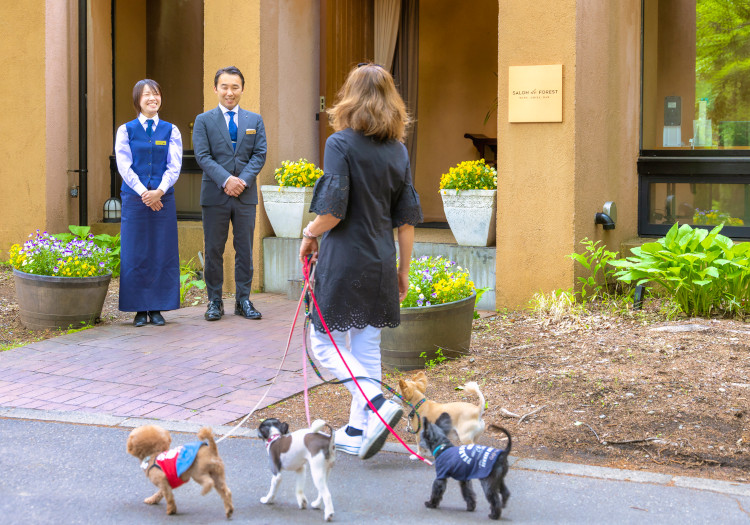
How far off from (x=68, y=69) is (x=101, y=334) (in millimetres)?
4981

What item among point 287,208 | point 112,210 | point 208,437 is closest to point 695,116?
point 287,208

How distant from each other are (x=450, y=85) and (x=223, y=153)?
6105 millimetres

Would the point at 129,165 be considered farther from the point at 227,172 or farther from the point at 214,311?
the point at 214,311

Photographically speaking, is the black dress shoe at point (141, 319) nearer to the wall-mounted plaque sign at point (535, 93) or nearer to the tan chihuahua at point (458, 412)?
the wall-mounted plaque sign at point (535, 93)

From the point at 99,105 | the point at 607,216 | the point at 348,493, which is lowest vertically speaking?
the point at 348,493

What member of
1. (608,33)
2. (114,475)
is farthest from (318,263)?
(608,33)

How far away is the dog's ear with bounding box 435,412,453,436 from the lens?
3908 mm

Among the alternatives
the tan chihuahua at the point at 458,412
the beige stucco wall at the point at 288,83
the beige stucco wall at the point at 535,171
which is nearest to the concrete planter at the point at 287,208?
the beige stucco wall at the point at 288,83

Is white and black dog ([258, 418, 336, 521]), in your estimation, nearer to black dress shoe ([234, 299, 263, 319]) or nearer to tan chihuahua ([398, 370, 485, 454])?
tan chihuahua ([398, 370, 485, 454])

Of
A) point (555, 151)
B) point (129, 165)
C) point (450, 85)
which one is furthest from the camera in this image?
point (450, 85)

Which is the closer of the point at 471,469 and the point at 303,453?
the point at 471,469

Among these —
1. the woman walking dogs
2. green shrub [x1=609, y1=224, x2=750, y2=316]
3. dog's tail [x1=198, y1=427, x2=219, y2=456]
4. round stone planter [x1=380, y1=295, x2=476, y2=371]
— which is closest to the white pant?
the woman walking dogs

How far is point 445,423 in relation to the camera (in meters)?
3.92

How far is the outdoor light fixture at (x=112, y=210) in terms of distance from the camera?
36.6 feet
